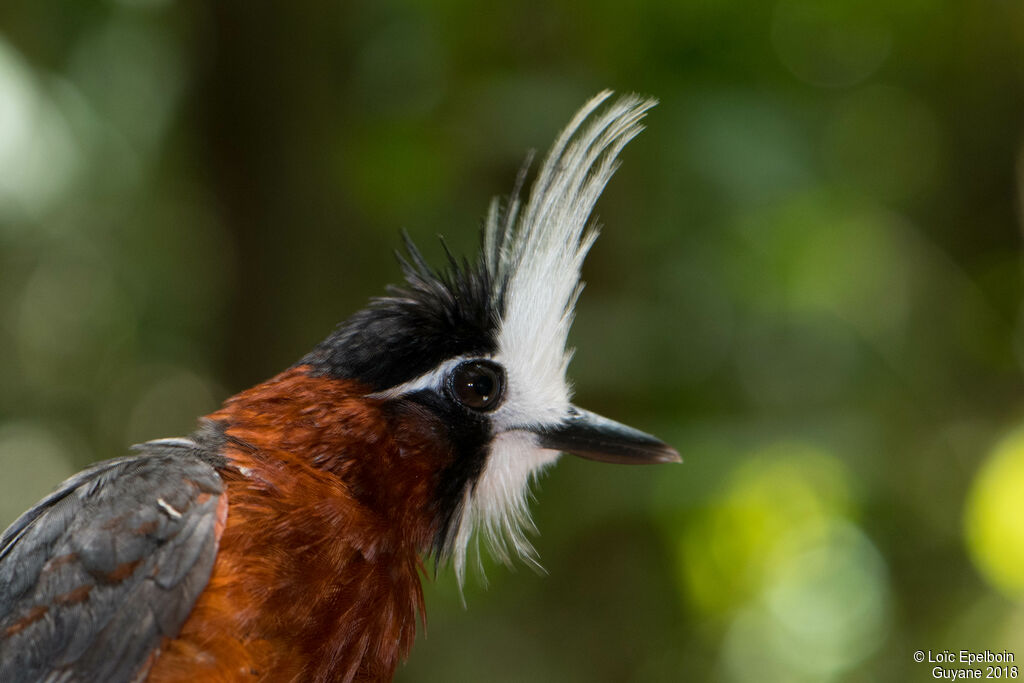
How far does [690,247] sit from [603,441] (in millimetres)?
1656

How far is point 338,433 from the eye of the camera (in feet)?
6.56

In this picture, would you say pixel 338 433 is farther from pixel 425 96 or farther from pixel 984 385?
pixel 984 385

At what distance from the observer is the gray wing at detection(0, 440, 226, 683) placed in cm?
163

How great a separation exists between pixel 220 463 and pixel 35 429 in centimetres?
637

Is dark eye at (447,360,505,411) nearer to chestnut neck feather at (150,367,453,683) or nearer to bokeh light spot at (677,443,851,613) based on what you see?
chestnut neck feather at (150,367,453,683)

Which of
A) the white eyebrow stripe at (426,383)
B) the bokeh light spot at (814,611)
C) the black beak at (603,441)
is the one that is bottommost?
the bokeh light spot at (814,611)

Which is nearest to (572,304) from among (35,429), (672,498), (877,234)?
(672,498)

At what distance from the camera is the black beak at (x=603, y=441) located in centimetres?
217

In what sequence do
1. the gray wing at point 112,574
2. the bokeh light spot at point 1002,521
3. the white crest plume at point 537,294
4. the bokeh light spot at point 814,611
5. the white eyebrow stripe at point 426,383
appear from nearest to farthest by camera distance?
the gray wing at point 112,574, the white eyebrow stripe at point 426,383, the white crest plume at point 537,294, the bokeh light spot at point 1002,521, the bokeh light spot at point 814,611

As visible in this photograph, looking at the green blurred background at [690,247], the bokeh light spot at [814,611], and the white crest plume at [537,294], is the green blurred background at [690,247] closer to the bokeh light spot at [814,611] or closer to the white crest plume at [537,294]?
the bokeh light spot at [814,611]

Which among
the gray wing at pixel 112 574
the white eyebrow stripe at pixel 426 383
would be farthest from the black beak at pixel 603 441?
the gray wing at pixel 112 574

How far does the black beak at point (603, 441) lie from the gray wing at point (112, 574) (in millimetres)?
832

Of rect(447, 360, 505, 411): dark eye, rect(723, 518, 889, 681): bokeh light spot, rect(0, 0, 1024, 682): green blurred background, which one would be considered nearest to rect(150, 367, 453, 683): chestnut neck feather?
rect(447, 360, 505, 411): dark eye

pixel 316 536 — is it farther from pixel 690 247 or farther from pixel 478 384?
pixel 690 247
